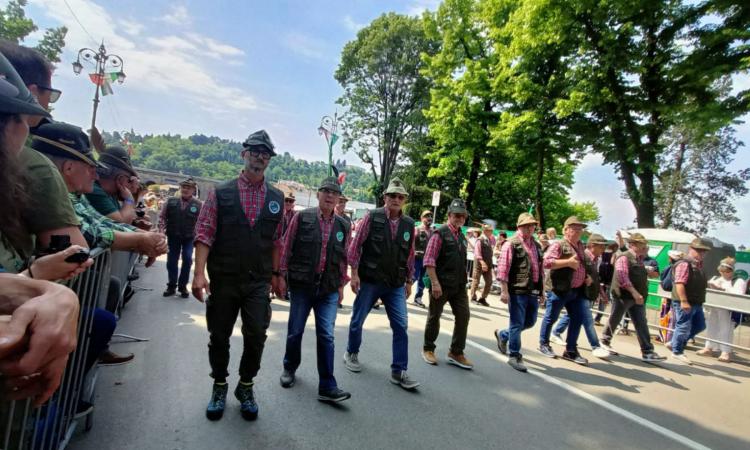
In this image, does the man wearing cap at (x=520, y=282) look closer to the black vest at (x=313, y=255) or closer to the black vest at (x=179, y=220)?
the black vest at (x=313, y=255)

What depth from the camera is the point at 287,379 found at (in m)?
3.83

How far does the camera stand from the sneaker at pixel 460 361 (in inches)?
194

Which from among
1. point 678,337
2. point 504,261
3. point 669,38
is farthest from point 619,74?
point 504,261

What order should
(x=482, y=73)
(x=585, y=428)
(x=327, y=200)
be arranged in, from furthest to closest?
(x=482, y=73) < (x=327, y=200) < (x=585, y=428)

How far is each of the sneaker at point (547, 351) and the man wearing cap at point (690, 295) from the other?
250cm

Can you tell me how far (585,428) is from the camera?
12.0 feet

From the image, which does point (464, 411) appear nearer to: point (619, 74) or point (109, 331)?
point (109, 331)

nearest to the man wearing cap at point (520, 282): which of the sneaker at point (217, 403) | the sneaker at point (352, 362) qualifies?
the sneaker at point (352, 362)

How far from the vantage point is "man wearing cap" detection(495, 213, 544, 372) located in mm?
5168

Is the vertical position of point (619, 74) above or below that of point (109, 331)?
above

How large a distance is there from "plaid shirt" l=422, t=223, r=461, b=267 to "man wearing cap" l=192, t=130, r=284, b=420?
86.7 inches

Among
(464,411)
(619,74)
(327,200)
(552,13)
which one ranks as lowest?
(464,411)

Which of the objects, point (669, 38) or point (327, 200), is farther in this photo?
point (669, 38)

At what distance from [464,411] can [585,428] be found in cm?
114
